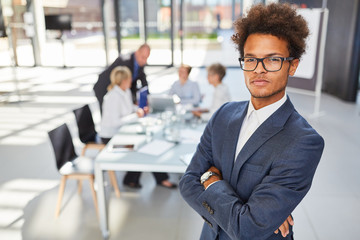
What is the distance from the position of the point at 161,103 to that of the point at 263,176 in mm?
2904

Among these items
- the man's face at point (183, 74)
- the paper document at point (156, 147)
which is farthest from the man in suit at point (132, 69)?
the paper document at point (156, 147)

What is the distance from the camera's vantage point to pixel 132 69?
16.3 ft

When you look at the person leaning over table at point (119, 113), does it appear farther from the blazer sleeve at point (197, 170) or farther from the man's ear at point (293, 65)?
the man's ear at point (293, 65)

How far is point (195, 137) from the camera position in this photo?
11.1ft

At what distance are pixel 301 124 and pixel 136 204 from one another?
2.70m

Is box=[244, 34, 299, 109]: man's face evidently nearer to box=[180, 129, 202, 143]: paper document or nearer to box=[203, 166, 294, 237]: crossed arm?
box=[203, 166, 294, 237]: crossed arm

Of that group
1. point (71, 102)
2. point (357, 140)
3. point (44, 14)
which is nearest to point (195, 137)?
point (357, 140)

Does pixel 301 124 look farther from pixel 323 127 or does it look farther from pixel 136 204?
pixel 323 127

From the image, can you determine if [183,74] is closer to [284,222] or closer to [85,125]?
[85,125]

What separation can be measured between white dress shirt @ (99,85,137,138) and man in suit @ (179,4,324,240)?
2.65 m

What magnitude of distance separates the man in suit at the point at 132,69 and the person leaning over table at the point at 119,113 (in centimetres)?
66

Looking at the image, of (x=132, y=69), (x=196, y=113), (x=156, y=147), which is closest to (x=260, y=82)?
(x=156, y=147)

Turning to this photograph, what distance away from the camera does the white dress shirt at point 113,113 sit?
12.9ft

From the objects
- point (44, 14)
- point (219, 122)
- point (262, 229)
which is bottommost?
point (262, 229)
